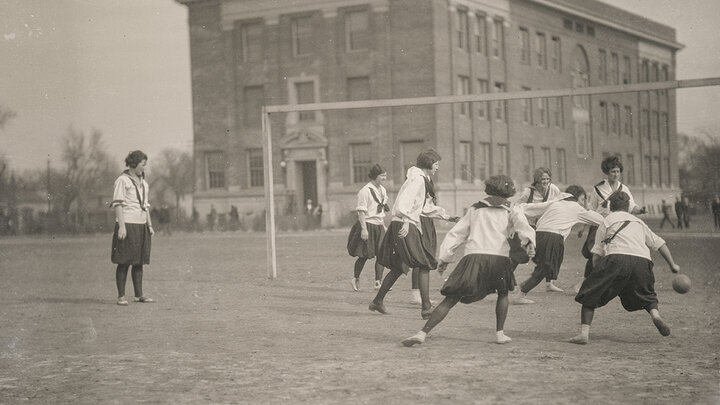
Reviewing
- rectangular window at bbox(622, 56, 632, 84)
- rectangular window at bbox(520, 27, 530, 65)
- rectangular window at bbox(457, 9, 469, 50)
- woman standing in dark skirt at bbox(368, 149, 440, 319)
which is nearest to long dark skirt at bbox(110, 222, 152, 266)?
woman standing in dark skirt at bbox(368, 149, 440, 319)

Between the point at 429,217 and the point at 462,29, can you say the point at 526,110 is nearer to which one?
the point at 462,29

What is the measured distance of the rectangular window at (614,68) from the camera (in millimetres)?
49594

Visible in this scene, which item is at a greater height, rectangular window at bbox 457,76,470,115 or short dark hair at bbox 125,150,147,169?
rectangular window at bbox 457,76,470,115

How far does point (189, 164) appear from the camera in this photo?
9719 centimetres

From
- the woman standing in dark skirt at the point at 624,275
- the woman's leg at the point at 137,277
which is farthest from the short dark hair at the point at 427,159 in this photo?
the woman's leg at the point at 137,277

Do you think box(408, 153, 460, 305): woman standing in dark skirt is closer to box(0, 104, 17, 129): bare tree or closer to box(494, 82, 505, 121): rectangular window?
box(0, 104, 17, 129): bare tree

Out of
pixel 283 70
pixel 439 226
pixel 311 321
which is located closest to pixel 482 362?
pixel 311 321

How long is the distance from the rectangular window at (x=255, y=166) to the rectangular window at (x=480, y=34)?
1290cm

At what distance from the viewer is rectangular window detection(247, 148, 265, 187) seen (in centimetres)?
4634

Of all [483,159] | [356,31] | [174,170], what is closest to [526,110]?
[483,159]

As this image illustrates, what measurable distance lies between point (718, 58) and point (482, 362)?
27.3ft

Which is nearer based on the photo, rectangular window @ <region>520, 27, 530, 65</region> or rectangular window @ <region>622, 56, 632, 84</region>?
rectangular window @ <region>520, 27, 530, 65</region>

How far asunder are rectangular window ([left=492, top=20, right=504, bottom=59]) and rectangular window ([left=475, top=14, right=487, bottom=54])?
3.04 ft

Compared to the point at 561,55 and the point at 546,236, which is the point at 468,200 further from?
the point at 546,236
